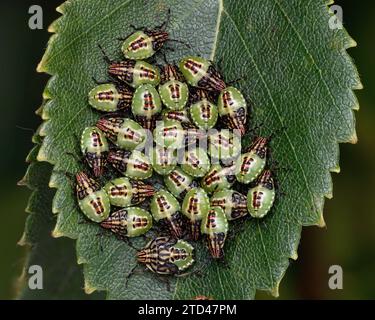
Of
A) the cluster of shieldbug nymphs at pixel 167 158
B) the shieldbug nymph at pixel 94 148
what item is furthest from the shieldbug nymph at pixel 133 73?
the shieldbug nymph at pixel 94 148

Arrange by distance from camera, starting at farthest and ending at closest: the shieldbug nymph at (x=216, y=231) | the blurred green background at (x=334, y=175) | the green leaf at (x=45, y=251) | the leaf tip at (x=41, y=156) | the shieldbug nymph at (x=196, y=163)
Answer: the blurred green background at (x=334, y=175)
the green leaf at (x=45, y=251)
the shieldbug nymph at (x=196, y=163)
the shieldbug nymph at (x=216, y=231)
the leaf tip at (x=41, y=156)

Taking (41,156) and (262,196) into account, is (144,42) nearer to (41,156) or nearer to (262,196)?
(41,156)

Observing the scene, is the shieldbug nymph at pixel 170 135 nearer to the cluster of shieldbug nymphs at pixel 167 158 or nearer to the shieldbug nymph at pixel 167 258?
the cluster of shieldbug nymphs at pixel 167 158

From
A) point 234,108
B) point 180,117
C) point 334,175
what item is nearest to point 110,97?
point 180,117

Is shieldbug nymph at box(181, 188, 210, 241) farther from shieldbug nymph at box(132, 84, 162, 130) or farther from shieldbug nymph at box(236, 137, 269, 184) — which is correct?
shieldbug nymph at box(132, 84, 162, 130)

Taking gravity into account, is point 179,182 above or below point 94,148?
below
